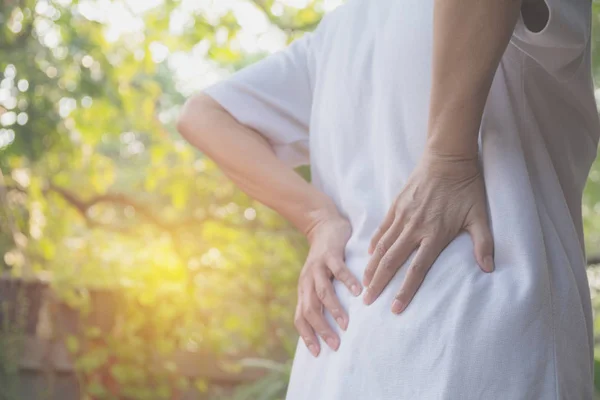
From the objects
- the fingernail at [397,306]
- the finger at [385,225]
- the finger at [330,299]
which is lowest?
the finger at [330,299]

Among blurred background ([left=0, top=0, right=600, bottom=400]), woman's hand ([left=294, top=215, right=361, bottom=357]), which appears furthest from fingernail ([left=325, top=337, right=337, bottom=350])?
blurred background ([left=0, top=0, right=600, bottom=400])

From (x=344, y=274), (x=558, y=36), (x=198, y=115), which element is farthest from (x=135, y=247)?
(x=558, y=36)

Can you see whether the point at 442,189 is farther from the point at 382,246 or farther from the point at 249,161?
the point at 249,161

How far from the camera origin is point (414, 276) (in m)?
0.75

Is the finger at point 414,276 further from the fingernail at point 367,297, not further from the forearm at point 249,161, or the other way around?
the forearm at point 249,161

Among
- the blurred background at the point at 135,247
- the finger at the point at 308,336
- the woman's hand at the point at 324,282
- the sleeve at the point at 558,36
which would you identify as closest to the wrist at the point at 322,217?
the woman's hand at the point at 324,282

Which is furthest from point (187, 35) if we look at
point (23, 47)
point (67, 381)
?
point (67, 381)

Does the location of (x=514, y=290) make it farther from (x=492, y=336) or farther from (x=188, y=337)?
(x=188, y=337)

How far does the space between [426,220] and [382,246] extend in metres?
0.06

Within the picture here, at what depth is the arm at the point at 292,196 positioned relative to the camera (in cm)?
93

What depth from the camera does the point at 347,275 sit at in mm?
892

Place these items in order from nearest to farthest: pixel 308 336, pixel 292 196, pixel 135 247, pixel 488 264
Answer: pixel 488 264 → pixel 308 336 → pixel 292 196 → pixel 135 247

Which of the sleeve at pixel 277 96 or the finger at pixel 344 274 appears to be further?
the sleeve at pixel 277 96

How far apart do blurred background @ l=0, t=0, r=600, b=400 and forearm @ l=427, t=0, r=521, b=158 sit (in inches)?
116
